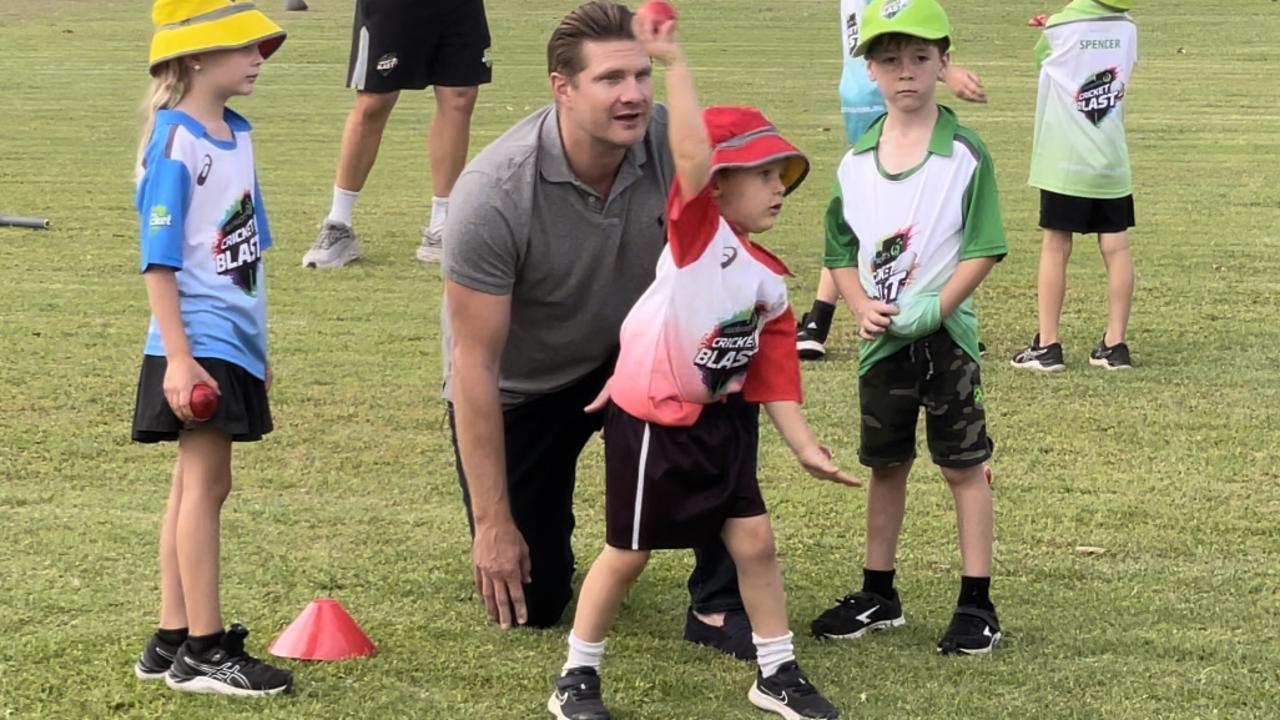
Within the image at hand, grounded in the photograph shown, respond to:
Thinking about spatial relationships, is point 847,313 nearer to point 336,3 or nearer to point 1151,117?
point 1151,117

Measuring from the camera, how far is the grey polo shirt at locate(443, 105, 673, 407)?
13.6 feet

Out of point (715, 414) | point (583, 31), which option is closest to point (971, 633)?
point (715, 414)

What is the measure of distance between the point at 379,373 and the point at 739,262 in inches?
127

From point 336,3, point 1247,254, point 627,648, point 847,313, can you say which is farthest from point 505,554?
point 336,3

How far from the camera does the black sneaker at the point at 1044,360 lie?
22.4 ft

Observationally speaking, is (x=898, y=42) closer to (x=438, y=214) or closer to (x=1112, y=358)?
(x=1112, y=358)

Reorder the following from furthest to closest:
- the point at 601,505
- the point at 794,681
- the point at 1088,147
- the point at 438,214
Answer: the point at 438,214, the point at 1088,147, the point at 601,505, the point at 794,681

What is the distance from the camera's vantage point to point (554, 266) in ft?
13.9

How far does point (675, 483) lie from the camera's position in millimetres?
3775

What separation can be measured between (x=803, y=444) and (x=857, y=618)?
0.76 metres

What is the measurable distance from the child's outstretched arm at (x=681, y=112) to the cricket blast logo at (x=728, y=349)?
346 mm

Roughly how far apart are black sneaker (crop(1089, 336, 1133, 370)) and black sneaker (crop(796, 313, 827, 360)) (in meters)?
1.05

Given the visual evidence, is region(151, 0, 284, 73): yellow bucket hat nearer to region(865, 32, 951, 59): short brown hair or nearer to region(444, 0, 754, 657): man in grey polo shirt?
region(444, 0, 754, 657): man in grey polo shirt

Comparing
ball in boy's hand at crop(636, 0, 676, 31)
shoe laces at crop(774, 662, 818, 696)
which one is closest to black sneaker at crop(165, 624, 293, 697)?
shoe laces at crop(774, 662, 818, 696)
